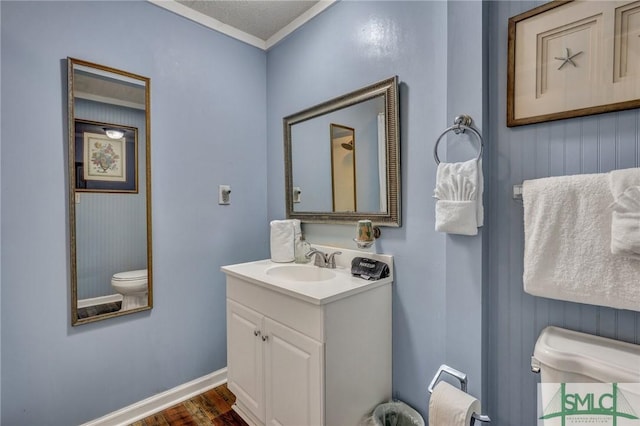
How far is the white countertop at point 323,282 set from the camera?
3.84ft

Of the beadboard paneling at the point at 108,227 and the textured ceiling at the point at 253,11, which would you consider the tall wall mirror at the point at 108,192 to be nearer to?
the beadboard paneling at the point at 108,227

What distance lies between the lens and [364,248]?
154 cm

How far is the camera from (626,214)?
0.74 m

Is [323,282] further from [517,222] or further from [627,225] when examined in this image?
[627,225]

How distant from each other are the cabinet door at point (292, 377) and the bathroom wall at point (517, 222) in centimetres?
66

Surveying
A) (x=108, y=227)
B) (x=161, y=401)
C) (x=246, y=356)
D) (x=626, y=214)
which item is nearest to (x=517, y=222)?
(x=626, y=214)

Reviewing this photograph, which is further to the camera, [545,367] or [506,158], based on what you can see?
[506,158]

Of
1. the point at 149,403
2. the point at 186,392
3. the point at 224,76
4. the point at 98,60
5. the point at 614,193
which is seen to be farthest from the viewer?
the point at 224,76

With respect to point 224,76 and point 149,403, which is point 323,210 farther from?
point 149,403

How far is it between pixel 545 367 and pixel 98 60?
2293 mm

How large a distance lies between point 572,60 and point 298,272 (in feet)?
4.80

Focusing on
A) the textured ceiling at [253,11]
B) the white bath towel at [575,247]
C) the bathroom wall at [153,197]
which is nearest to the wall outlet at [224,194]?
the bathroom wall at [153,197]

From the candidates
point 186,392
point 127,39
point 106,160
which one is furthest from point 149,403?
point 127,39

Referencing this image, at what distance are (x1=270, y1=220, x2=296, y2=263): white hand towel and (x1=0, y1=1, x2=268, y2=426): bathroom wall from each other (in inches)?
16.0
